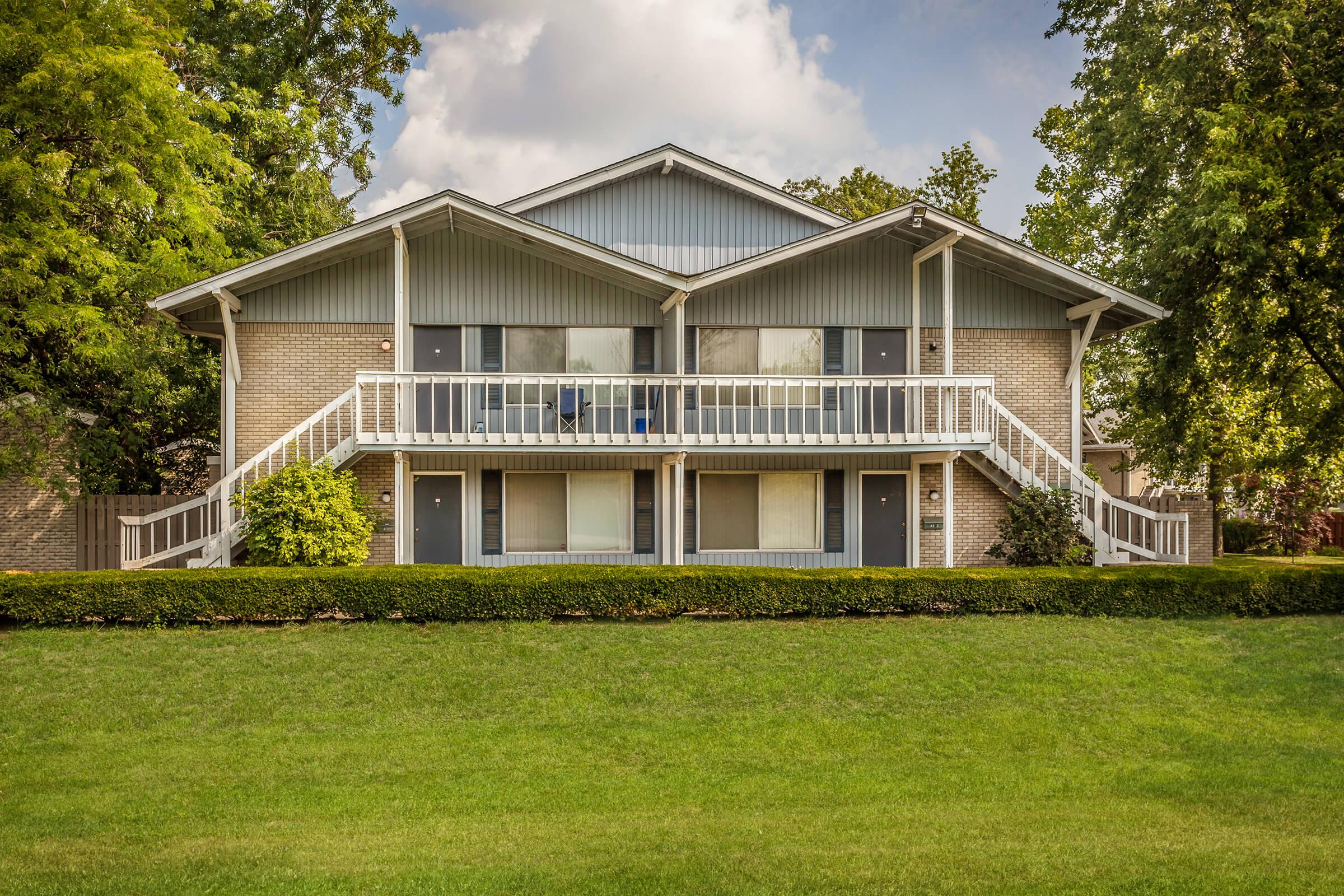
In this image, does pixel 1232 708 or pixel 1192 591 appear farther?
pixel 1192 591

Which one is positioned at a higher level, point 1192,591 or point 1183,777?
point 1192,591

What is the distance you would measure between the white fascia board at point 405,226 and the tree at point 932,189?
20.3m

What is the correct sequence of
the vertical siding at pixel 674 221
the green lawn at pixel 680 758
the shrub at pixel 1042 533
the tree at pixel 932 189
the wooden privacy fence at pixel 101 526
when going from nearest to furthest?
1. the green lawn at pixel 680 758
2. the shrub at pixel 1042 533
3. the wooden privacy fence at pixel 101 526
4. the vertical siding at pixel 674 221
5. the tree at pixel 932 189

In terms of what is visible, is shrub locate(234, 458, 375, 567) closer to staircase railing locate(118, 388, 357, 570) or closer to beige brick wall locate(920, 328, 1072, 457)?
staircase railing locate(118, 388, 357, 570)

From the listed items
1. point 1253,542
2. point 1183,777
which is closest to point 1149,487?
point 1253,542

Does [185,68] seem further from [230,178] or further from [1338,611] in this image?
[1338,611]

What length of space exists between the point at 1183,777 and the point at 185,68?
87.2 ft

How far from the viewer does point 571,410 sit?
15.5 m

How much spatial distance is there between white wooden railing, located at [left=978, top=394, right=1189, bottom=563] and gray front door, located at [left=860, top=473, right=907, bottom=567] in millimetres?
2105

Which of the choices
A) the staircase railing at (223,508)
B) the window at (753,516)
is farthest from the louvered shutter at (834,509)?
the staircase railing at (223,508)

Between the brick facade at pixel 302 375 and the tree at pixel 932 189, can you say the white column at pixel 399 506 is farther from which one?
the tree at pixel 932 189

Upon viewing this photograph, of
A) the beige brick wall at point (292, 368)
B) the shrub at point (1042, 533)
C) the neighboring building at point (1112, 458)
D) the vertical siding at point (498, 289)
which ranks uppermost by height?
the vertical siding at point (498, 289)

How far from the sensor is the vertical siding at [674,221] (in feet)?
59.3

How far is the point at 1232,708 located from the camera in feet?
31.6
